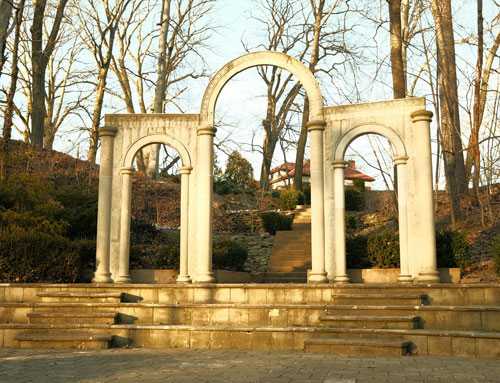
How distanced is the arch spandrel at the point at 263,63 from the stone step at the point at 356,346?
5.46m

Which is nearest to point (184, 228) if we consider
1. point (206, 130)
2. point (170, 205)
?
point (206, 130)

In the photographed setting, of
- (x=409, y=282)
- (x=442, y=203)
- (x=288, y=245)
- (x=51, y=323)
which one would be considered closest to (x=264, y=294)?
(x=409, y=282)

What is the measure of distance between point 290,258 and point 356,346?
8338mm

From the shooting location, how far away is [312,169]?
11867mm

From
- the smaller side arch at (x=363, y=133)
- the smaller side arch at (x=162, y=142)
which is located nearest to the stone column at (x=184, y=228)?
the smaller side arch at (x=162, y=142)

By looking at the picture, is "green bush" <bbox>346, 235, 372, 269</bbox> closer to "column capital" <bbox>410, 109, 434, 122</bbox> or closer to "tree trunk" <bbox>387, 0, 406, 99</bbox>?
"column capital" <bbox>410, 109, 434, 122</bbox>

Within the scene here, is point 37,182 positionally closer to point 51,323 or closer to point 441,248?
point 51,323

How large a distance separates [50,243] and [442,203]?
1503cm

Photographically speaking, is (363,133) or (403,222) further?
(363,133)

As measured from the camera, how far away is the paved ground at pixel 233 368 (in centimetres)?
633

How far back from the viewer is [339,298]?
1013 cm

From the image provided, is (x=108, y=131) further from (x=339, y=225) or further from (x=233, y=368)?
(x=233, y=368)

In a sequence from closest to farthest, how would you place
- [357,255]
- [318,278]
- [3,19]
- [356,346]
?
[356,346] < [318,278] < [357,255] < [3,19]

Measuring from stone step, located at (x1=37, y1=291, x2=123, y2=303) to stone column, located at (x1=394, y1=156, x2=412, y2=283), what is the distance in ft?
20.1
